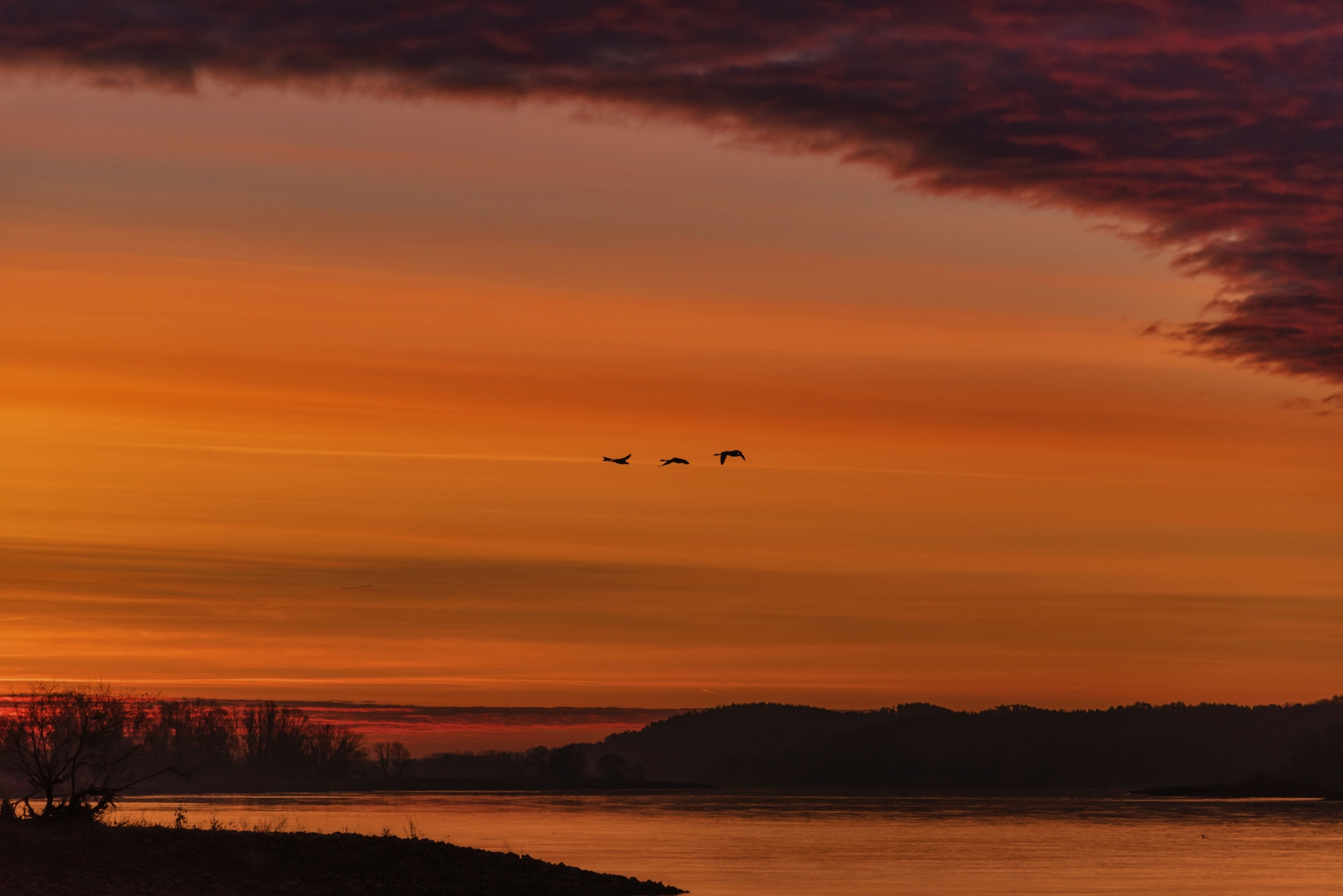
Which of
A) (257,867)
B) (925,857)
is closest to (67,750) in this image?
(257,867)

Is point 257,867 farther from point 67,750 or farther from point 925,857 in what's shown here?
point 925,857

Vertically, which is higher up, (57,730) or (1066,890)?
(57,730)

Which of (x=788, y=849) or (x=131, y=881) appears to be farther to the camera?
(x=788, y=849)

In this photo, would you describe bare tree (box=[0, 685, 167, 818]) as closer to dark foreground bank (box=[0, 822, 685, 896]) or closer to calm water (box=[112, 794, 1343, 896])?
dark foreground bank (box=[0, 822, 685, 896])

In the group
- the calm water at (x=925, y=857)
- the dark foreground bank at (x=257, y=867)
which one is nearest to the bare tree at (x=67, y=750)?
the dark foreground bank at (x=257, y=867)

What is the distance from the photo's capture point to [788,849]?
5871 inches

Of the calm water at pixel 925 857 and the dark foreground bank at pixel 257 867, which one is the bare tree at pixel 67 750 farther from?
the calm water at pixel 925 857

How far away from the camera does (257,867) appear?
67688 mm

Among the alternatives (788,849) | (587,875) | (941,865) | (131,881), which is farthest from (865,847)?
(131,881)

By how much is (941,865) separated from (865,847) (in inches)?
1171

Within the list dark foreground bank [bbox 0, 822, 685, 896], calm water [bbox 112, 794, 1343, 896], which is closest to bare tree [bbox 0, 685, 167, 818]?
dark foreground bank [bbox 0, 822, 685, 896]

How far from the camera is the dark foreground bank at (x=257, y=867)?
5984 centimetres

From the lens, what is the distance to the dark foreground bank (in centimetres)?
5984

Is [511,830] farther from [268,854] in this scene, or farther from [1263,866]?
[268,854]
